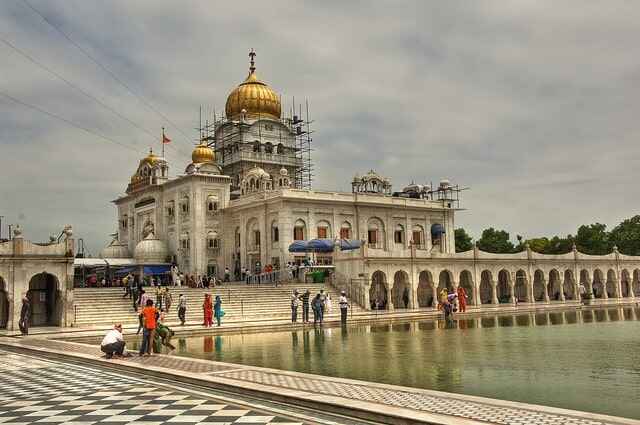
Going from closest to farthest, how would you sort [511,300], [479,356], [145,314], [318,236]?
1. [479,356]
2. [145,314]
3. [511,300]
4. [318,236]

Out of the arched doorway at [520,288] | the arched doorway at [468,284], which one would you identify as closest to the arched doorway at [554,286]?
the arched doorway at [520,288]

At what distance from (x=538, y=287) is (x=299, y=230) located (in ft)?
70.1

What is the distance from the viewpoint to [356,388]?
10992mm

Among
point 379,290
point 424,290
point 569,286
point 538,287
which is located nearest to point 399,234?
point 424,290

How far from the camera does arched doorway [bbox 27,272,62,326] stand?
30.9 m

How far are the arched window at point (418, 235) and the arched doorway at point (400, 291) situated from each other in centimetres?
1440

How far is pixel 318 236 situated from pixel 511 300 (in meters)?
15.9

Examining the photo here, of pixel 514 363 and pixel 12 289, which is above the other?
pixel 12 289

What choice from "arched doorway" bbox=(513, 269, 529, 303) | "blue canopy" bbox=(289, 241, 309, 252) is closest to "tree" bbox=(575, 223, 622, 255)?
"arched doorway" bbox=(513, 269, 529, 303)

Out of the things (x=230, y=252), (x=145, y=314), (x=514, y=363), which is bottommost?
(x=514, y=363)

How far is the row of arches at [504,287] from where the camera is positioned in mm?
43938

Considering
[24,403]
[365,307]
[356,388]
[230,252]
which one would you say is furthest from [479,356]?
[230,252]

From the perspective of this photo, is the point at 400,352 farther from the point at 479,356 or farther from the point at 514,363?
the point at 514,363

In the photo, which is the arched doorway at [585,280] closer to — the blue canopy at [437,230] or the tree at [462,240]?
the blue canopy at [437,230]
